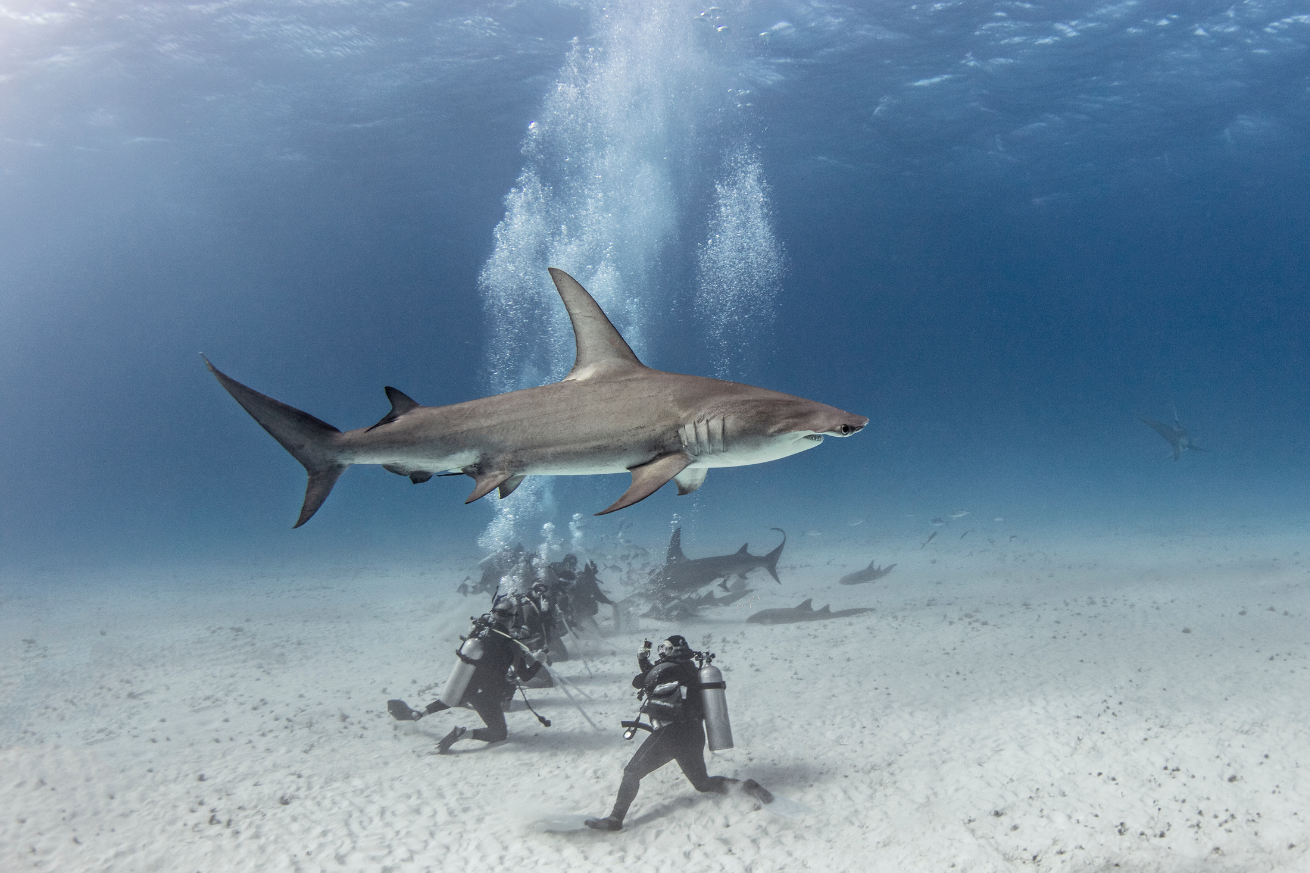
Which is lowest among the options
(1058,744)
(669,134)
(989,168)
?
(1058,744)

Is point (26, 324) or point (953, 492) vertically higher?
point (26, 324)

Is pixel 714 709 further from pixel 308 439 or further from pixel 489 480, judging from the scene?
pixel 308 439

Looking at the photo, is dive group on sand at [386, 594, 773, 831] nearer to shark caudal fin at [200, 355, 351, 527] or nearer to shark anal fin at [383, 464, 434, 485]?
shark anal fin at [383, 464, 434, 485]

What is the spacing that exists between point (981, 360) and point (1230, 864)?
16825 cm

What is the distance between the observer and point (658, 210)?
59.1m

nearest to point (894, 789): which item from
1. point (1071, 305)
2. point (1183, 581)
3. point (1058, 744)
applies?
point (1058, 744)

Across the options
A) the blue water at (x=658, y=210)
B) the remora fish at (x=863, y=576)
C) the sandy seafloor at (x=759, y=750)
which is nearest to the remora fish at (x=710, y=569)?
the sandy seafloor at (x=759, y=750)

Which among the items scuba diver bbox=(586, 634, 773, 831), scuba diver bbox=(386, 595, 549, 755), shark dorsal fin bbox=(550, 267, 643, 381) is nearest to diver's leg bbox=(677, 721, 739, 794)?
scuba diver bbox=(586, 634, 773, 831)

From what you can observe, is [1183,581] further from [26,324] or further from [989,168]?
[26,324]

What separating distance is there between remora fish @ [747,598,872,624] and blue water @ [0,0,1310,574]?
2451cm

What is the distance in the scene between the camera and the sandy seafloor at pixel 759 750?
5.24 meters

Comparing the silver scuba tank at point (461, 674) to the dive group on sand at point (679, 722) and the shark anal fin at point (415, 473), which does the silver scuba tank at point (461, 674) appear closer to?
the dive group on sand at point (679, 722)

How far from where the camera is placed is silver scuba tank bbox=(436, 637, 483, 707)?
7.29m

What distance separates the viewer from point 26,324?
404 ft
